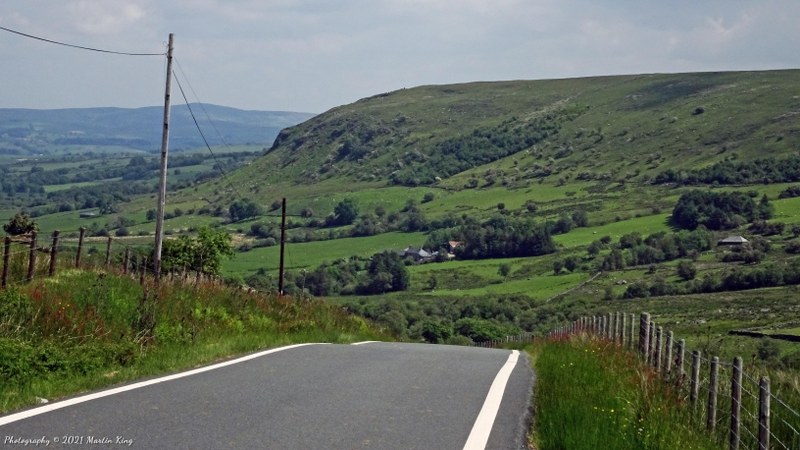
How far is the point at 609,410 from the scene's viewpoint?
10.2 m

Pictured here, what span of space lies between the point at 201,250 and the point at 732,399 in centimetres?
3652

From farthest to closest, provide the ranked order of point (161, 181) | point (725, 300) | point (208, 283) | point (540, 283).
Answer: point (540, 283) → point (725, 300) → point (161, 181) → point (208, 283)

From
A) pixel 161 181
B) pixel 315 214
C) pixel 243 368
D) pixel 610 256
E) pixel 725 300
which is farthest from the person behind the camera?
pixel 315 214

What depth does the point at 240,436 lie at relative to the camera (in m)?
8.49

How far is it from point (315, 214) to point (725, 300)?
309 ft

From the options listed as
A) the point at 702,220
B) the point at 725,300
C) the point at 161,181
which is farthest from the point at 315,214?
the point at 161,181

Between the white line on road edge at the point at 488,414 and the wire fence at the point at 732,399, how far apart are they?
2.02 meters

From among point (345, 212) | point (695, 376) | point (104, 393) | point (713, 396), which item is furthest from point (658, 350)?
point (345, 212)

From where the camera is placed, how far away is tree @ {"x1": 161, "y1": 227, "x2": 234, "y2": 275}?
45062mm

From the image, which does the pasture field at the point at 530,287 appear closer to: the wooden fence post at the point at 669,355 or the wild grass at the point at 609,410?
the wild grass at the point at 609,410

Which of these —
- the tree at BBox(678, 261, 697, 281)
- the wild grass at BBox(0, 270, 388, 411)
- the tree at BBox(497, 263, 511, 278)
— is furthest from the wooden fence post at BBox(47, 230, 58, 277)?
the tree at BBox(497, 263, 511, 278)

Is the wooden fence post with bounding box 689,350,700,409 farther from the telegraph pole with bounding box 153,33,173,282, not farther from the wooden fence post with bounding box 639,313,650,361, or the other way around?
the telegraph pole with bounding box 153,33,173,282

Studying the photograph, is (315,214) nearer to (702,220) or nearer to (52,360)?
(702,220)

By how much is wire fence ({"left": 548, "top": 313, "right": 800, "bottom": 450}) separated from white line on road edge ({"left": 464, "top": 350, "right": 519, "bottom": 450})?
6.63 feet
